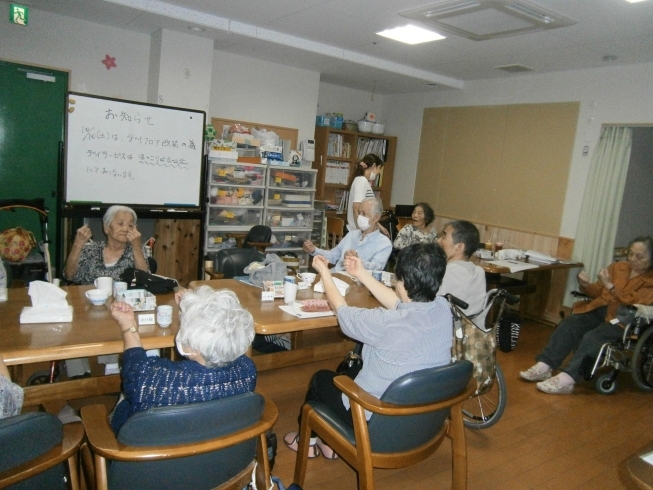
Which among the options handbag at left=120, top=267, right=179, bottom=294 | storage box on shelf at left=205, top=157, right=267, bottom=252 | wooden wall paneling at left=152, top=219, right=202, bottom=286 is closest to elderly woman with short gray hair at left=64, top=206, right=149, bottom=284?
→ handbag at left=120, top=267, right=179, bottom=294

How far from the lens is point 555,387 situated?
136 inches

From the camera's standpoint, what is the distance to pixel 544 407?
128 inches

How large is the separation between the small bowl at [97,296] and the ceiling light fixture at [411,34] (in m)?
3.33

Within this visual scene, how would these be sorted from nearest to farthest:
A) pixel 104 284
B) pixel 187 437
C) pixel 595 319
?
1. pixel 187 437
2. pixel 104 284
3. pixel 595 319

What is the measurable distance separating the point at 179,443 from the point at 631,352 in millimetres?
3446

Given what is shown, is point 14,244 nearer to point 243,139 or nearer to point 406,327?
point 243,139

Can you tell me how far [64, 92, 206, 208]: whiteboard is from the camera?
4258mm

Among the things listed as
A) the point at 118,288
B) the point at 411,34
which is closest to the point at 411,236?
the point at 411,34

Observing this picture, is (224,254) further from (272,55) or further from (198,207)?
(272,55)

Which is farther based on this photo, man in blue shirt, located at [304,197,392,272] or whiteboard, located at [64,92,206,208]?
whiteboard, located at [64,92,206,208]

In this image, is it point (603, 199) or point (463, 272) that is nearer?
point (463, 272)

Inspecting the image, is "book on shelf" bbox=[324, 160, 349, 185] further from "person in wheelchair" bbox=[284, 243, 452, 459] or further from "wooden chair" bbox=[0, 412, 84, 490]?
"wooden chair" bbox=[0, 412, 84, 490]

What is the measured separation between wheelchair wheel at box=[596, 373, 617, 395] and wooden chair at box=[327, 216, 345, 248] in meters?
3.49

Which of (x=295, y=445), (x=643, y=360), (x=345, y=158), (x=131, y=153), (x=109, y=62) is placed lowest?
(x=295, y=445)
